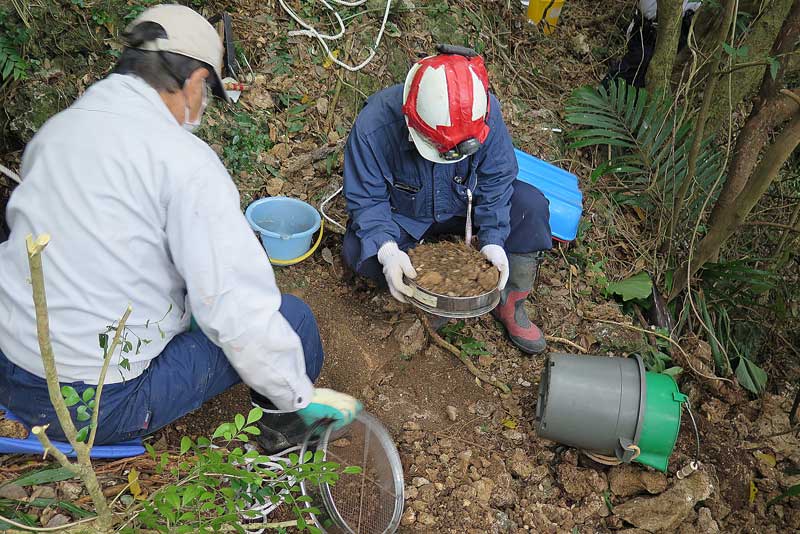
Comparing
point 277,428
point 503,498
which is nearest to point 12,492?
point 277,428

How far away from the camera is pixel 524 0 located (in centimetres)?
523

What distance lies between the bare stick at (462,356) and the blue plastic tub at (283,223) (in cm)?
68

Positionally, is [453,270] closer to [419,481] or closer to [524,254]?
[524,254]

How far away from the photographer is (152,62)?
Result: 69.1 inches

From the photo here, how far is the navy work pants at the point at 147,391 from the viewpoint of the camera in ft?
5.98

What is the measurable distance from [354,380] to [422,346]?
399mm

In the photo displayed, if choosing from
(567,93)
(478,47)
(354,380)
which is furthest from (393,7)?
(354,380)

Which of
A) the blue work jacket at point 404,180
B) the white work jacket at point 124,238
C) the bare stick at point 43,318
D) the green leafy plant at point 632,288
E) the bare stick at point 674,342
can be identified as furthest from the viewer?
the green leafy plant at point 632,288

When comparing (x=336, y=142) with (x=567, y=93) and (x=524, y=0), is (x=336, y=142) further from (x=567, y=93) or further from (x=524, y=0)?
(x=524, y=0)

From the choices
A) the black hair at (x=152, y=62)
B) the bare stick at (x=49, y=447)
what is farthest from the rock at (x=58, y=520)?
the black hair at (x=152, y=62)

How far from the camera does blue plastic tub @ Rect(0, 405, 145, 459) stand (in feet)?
6.22

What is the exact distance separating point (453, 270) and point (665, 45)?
2647 mm

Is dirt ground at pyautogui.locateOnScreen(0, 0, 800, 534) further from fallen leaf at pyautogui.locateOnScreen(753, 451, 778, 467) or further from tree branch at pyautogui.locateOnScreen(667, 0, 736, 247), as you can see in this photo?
tree branch at pyautogui.locateOnScreen(667, 0, 736, 247)

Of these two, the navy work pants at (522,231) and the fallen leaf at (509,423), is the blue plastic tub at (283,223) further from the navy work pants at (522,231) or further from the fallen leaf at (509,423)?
the fallen leaf at (509,423)
